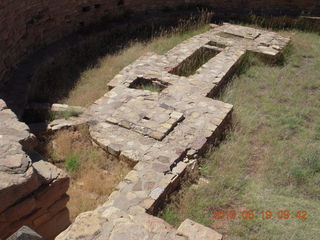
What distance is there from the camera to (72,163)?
4.86 metres

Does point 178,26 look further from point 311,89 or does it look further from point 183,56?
point 311,89

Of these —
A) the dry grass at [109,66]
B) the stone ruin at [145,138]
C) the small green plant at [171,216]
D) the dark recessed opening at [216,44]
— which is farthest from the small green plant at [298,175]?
the dark recessed opening at [216,44]

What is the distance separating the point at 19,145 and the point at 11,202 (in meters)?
0.55

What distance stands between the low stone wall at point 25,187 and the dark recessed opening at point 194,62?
4280 millimetres

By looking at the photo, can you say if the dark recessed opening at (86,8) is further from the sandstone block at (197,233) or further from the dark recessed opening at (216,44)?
the sandstone block at (197,233)

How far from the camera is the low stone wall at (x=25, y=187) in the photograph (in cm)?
284

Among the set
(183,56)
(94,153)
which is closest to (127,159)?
(94,153)

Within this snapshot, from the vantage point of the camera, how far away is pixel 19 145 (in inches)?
124

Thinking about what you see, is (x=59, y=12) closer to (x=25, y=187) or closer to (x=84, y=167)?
(x=84, y=167)

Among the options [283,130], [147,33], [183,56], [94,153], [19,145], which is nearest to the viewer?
[19,145]

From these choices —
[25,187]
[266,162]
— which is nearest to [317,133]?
[266,162]

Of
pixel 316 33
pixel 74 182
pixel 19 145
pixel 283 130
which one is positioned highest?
pixel 316 33
